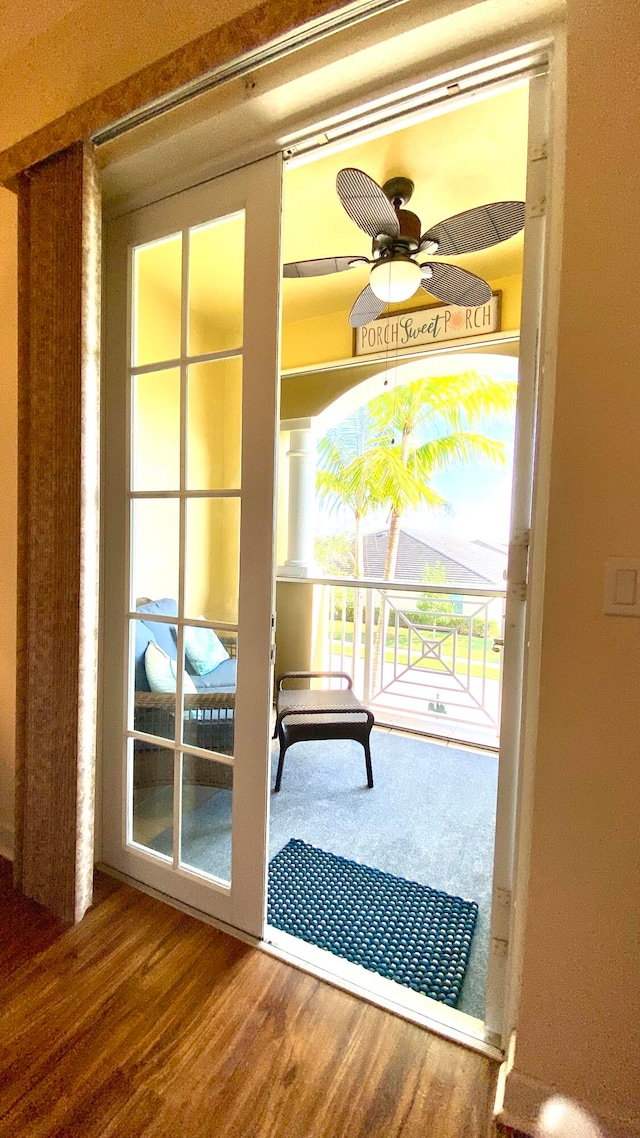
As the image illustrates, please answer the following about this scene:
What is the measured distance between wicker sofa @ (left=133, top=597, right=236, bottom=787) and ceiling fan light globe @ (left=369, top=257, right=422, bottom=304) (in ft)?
5.51

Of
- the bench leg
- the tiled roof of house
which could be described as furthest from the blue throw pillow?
the tiled roof of house

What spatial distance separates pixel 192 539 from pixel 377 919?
1.41 metres

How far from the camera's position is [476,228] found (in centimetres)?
192

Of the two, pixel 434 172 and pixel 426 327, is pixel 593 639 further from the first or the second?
pixel 426 327

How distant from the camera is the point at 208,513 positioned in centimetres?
149

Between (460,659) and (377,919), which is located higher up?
(460,659)

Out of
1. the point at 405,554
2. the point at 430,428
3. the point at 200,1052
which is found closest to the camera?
the point at 200,1052

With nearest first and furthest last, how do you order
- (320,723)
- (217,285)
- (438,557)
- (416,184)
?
(217,285)
(416,184)
(320,723)
(438,557)

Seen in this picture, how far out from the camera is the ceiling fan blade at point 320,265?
7.22ft

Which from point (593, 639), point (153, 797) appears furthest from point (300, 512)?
point (593, 639)

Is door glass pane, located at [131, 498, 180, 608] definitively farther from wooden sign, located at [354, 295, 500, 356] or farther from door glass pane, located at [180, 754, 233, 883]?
wooden sign, located at [354, 295, 500, 356]

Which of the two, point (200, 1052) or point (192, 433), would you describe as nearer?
point (200, 1052)

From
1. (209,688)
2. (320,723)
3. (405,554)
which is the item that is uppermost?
(405,554)

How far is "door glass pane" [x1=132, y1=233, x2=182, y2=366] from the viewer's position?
152cm
